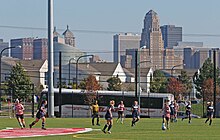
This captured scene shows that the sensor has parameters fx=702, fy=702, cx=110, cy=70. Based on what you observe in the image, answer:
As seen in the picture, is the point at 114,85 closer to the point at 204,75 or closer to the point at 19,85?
the point at 204,75

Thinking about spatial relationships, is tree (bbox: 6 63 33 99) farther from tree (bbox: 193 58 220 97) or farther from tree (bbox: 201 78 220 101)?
tree (bbox: 193 58 220 97)

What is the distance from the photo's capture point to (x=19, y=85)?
95.9 meters

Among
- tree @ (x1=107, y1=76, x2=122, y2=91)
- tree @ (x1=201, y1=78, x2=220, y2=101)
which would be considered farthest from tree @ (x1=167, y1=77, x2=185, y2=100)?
tree @ (x1=201, y1=78, x2=220, y2=101)

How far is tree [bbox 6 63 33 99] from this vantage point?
315 feet

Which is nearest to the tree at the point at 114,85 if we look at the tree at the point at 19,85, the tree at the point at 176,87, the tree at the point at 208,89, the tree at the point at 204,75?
the tree at the point at 176,87

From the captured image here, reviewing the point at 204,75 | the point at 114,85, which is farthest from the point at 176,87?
the point at 114,85

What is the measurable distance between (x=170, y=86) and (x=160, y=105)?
4248 cm

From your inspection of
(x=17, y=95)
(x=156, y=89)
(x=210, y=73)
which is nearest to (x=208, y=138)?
(x=17, y=95)

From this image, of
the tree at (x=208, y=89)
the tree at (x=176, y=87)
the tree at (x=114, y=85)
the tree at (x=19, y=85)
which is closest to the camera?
the tree at (x=19, y=85)

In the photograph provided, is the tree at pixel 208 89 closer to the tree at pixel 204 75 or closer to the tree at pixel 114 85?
the tree at pixel 204 75

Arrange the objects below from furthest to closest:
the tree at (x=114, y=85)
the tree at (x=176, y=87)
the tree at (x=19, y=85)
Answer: the tree at (x=114, y=85), the tree at (x=176, y=87), the tree at (x=19, y=85)

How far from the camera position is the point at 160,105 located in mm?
84062

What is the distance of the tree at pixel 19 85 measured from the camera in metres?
96.0

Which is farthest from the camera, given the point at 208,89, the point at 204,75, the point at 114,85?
the point at 114,85
